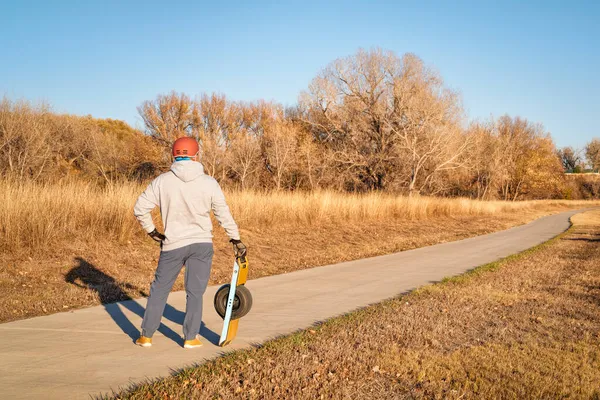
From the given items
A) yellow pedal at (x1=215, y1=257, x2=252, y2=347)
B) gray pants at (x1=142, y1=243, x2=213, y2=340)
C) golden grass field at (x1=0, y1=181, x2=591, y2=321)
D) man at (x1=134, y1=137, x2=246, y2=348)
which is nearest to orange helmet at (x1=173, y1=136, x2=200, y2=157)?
man at (x1=134, y1=137, x2=246, y2=348)

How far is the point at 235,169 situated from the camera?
130ft

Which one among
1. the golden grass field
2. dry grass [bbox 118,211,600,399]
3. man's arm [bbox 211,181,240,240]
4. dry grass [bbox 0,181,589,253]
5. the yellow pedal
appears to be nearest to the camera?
dry grass [bbox 118,211,600,399]

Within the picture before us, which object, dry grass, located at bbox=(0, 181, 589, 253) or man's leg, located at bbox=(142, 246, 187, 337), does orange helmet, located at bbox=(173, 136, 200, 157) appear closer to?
man's leg, located at bbox=(142, 246, 187, 337)

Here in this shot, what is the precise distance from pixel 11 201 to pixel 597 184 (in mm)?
92347

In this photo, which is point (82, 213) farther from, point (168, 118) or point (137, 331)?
point (168, 118)

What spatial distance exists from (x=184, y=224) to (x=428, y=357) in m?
2.72

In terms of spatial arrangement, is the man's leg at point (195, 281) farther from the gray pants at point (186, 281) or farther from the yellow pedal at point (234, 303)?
the yellow pedal at point (234, 303)

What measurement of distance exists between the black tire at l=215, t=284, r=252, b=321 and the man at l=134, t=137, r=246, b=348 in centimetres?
34

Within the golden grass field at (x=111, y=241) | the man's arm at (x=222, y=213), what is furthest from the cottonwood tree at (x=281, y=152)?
the man's arm at (x=222, y=213)

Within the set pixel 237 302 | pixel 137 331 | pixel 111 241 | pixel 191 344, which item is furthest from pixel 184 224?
pixel 111 241

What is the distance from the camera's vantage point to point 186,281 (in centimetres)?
537

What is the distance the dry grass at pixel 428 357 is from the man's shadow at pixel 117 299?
129 cm

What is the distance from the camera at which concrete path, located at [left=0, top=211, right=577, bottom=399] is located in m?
4.48

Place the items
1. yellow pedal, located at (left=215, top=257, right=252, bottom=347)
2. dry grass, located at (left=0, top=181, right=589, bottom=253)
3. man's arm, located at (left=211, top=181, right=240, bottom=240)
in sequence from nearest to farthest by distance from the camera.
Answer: man's arm, located at (left=211, top=181, right=240, bottom=240) → yellow pedal, located at (left=215, top=257, right=252, bottom=347) → dry grass, located at (left=0, top=181, right=589, bottom=253)
